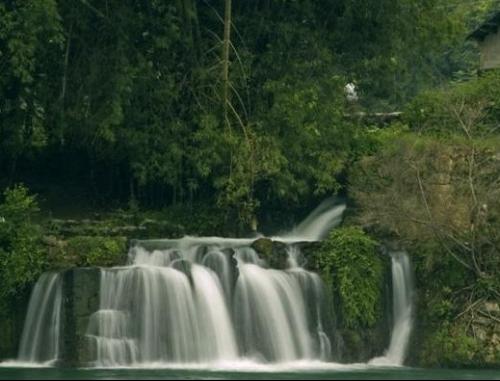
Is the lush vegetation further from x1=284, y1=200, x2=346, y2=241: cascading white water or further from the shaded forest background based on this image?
x1=284, y1=200, x2=346, y2=241: cascading white water

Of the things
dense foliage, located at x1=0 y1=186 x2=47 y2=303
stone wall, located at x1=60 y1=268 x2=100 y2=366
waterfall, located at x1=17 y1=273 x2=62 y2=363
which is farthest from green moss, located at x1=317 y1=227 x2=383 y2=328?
dense foliage, located at x1=0 y1=186 x2=47 y2=303

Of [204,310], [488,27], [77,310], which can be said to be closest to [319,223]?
[204,310]

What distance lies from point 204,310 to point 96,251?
267 cm

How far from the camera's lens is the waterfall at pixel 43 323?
30.7 m

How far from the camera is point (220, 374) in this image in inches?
1131

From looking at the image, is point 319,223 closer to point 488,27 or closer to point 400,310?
point 400,310

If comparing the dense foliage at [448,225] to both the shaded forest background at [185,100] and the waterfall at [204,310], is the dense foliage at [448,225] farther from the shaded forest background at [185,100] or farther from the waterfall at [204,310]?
the shaded forest background at [185,100]

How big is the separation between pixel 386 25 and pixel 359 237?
856 cm

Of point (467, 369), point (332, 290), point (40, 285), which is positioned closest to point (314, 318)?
point (332, 290)

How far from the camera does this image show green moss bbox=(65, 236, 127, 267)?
3216 cm

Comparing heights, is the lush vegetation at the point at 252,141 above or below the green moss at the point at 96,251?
above

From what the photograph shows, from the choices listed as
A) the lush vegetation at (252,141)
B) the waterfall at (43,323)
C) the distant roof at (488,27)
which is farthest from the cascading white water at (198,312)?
the distant roof at (488,27)

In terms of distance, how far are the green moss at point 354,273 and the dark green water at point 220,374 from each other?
7.44 ft

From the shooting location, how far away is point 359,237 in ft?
111
